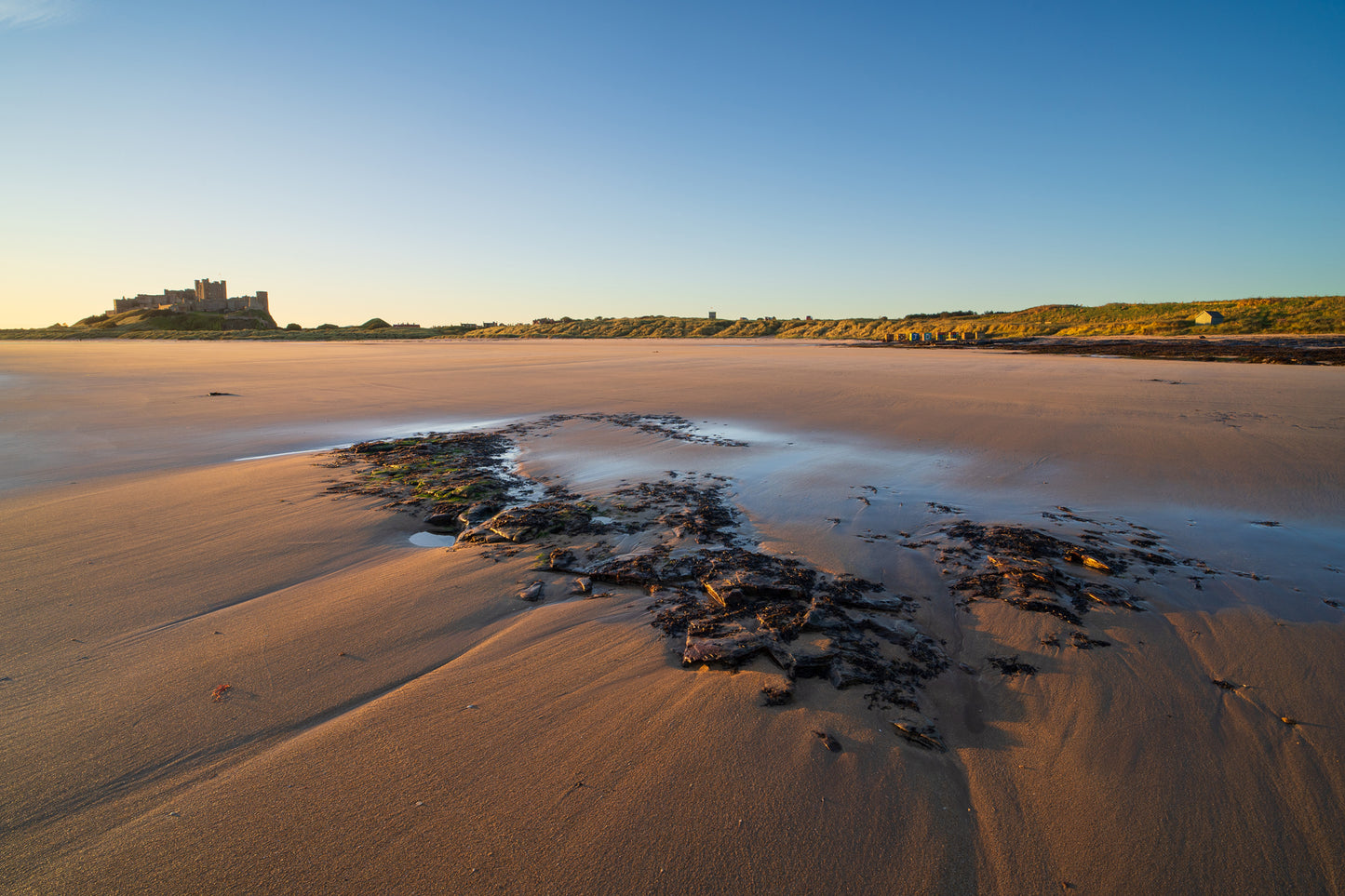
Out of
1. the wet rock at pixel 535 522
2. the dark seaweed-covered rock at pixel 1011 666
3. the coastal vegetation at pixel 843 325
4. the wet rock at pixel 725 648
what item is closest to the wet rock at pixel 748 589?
the wet rock at pixel 725 648

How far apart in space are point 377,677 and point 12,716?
4.16 ft

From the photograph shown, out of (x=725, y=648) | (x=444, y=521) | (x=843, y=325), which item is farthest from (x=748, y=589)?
(x=843, y=325)

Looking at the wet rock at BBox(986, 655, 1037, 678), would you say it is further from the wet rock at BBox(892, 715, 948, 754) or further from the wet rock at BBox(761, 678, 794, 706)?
the wet rock at BBox(761, 678, 794, 706)

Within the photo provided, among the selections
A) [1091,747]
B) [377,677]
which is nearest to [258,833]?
[377,677]

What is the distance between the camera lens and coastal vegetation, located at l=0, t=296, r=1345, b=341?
120 ft

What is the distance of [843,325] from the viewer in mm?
64000

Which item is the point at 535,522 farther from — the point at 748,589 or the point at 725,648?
the point at 725,648

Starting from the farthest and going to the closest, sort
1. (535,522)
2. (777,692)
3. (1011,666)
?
(535,522)
(1011,666)
(777,692)

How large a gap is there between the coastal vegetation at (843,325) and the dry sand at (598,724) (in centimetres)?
4184

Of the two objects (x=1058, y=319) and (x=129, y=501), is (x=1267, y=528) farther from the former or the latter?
(x=1058, y=319)

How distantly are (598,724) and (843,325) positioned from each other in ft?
217

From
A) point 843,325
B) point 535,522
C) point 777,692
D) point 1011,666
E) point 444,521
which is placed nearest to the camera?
point 777,692

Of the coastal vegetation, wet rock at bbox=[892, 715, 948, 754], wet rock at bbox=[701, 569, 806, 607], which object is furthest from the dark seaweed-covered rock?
the coastal vegetation

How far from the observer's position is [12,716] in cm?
225
